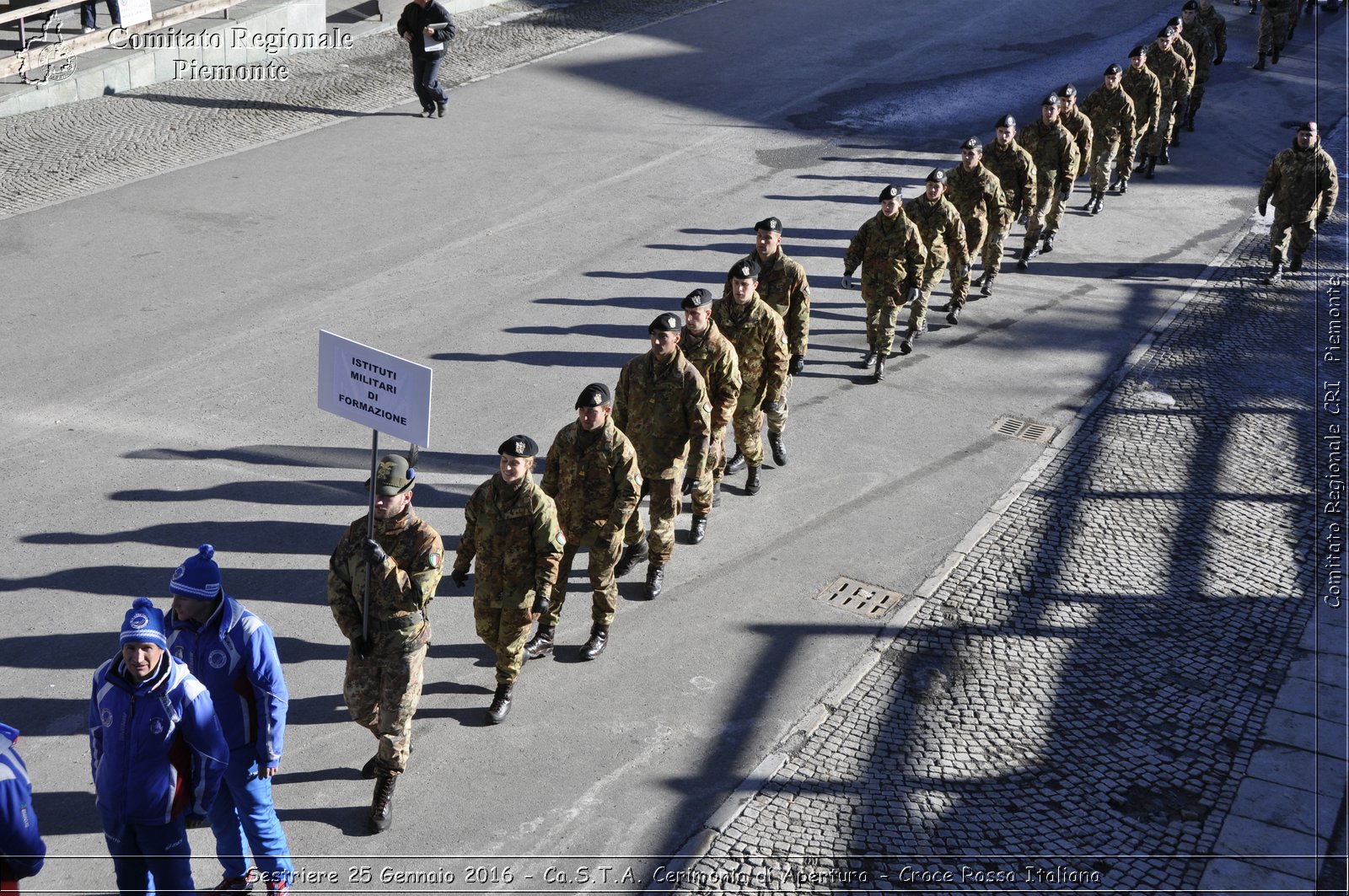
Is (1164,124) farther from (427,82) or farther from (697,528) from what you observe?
(697,528)

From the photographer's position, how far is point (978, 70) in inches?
880

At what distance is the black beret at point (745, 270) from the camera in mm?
9828

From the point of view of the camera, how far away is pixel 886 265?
12.0 metres

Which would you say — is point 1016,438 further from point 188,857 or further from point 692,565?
point 188,857

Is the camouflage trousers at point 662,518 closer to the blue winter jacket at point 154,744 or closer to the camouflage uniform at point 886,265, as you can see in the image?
the blue winter jacket at point 154,744

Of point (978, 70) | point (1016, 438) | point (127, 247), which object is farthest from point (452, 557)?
point (978, 70)

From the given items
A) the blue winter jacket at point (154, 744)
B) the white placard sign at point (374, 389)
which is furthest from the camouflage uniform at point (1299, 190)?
the blue winter jacket at point (154, 744)

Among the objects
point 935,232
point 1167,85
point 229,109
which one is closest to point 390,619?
point 935,232

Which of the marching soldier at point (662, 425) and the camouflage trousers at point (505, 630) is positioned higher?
the marching soldier at point (662, 425)

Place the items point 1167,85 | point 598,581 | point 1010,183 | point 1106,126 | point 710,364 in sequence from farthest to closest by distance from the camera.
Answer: point 1167,85 < point 1106,126 < point 1010,183 < point 710,364 < point 598,581

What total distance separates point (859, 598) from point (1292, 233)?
912 cm

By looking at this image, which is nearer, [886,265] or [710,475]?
[710,475]

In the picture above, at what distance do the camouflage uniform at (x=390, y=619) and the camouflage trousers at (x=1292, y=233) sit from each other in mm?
11760

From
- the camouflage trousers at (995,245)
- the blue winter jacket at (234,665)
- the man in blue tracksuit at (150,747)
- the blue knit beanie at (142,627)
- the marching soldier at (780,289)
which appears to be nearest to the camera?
the blue knit beanie at (142,627)
